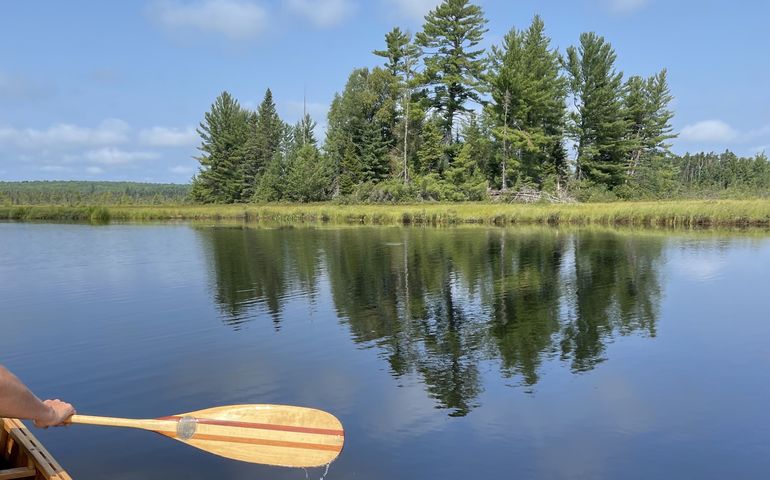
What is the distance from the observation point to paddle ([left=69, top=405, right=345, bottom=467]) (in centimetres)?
553

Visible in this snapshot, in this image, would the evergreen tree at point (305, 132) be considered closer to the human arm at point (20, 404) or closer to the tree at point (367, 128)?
the tree at point (367, 128)

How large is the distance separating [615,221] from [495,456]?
41.7 m

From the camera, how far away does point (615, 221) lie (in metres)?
44.6

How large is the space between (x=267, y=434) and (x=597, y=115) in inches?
2244

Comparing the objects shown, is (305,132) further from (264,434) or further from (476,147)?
(264,434)

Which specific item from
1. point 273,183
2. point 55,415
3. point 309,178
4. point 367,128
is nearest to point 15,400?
point 55,415

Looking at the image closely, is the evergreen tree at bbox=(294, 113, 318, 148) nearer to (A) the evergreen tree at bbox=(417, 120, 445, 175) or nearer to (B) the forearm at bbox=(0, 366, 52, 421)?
(A) the evergreen tree at bbox=(417, 120, 445, 175)

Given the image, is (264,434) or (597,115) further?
(597,115)

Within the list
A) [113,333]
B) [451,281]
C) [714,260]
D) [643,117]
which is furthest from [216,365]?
[643,117]

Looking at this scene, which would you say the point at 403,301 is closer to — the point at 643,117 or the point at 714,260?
the point at 714,260

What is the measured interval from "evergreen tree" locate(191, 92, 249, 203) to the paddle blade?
7344cm

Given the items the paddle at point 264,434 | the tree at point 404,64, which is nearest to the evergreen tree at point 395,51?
the tree at point 404,64

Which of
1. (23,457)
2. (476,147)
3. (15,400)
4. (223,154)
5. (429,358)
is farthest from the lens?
(223,154)

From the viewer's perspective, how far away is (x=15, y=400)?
345 cm
